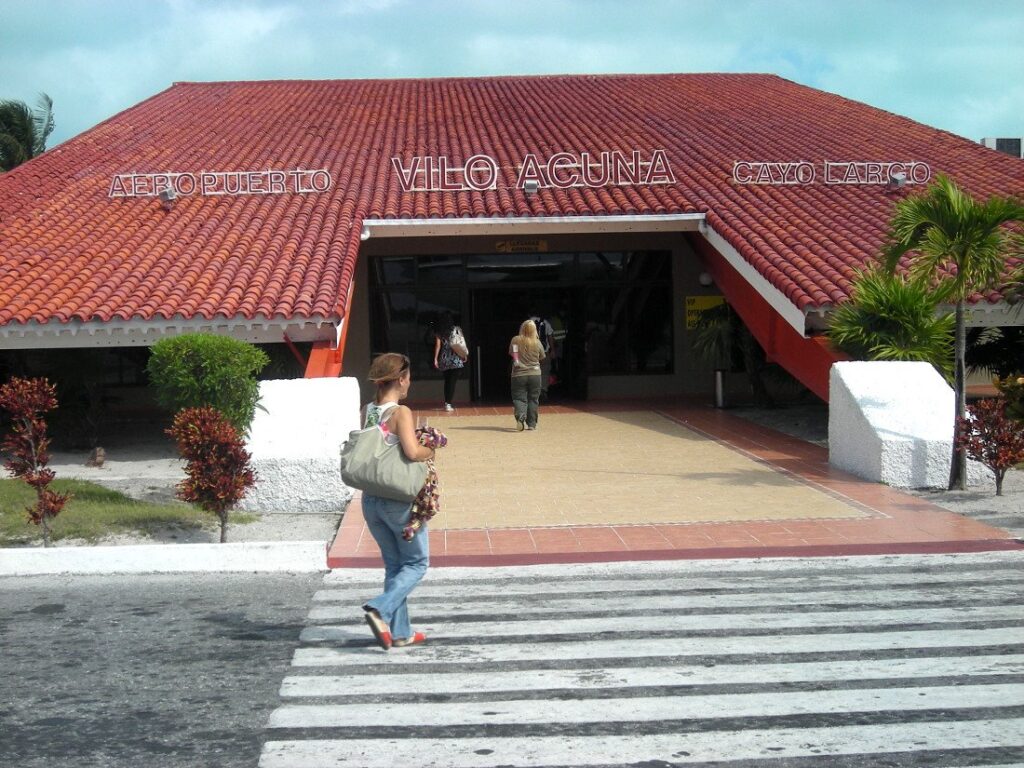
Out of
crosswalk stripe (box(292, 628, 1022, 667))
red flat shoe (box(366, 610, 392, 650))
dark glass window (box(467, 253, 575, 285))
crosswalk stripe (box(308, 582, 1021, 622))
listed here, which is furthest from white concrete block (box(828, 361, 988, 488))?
dark glass window (box(467, 253, 575, 285))

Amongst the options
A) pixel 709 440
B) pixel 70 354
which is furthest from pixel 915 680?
pixel 70 354

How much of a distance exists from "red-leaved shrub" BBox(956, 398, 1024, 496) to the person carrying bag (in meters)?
6.68

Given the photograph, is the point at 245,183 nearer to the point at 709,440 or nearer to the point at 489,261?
the point at 489,261

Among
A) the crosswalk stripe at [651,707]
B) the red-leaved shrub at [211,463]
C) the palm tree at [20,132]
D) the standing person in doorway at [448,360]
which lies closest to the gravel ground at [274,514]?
the red-leaved shrub at [211,463]

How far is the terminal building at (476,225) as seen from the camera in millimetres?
15656

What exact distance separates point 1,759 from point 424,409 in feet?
49.6

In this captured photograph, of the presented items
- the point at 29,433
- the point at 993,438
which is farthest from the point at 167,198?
the point at 993,438

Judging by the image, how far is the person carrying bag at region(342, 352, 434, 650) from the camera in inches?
245

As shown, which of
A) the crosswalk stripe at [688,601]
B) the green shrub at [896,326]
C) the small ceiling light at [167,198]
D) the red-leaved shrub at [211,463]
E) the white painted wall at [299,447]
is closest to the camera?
the crosswalk stripe at [688,601]

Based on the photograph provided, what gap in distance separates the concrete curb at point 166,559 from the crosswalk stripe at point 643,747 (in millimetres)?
3869

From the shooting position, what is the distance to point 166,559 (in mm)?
8891

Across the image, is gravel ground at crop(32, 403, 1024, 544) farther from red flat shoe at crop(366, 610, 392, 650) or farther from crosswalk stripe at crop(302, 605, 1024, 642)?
red flat shoe at crop(366, 610, 392, 650)

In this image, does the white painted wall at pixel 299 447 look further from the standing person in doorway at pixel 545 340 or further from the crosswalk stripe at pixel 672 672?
the standing person in doorway at pixel 545 340

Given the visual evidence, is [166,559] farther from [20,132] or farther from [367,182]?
[20,132]
